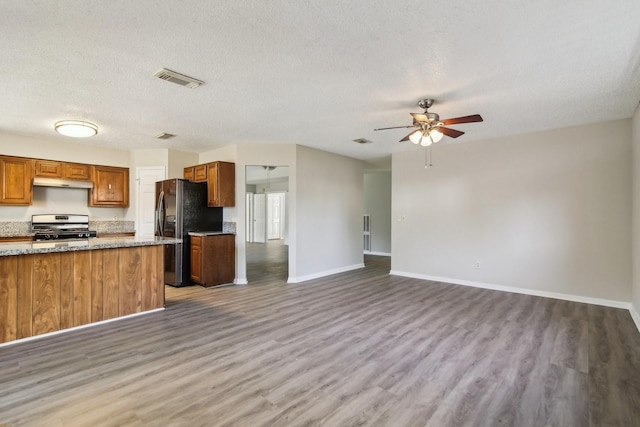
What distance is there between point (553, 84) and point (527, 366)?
2.61 meters

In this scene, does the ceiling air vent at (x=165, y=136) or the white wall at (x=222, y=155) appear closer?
the ceiling air vent at (x=165, y=136)

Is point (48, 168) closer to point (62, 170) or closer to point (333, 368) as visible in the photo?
point (62, 170)

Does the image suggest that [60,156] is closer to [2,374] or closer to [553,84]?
[2,374]

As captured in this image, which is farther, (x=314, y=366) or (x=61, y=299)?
(x=61, y=299)

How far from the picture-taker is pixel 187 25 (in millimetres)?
2105

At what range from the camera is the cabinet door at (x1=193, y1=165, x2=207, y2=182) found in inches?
219

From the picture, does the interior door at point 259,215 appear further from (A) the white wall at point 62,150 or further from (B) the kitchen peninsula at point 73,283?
(B) the kitchen peninsula at point 73,283

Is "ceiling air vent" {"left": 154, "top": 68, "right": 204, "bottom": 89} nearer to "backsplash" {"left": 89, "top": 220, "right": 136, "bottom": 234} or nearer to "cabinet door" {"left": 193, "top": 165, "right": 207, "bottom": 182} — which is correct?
"cabinet door" {"left": 193, "top": 165, "right": 207, "bottom": 182}

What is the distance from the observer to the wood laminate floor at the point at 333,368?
75.4 inches

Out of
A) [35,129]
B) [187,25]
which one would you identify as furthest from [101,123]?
[187,25]

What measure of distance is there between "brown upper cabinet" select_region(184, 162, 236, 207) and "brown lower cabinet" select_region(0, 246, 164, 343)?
1616mm

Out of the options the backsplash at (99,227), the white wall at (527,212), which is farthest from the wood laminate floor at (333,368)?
the backsplash at (99,227)

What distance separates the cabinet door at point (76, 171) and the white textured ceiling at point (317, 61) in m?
1.17

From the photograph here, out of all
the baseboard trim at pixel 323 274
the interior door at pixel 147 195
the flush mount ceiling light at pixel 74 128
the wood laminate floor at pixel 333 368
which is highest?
the flush mount ceiling light at pixel 74 128
